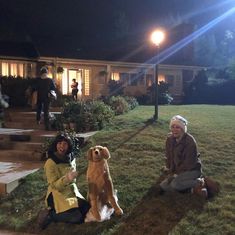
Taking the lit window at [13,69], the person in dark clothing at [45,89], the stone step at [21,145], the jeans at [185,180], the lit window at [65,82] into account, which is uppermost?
the lit window at [13,69]

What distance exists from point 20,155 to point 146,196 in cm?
408

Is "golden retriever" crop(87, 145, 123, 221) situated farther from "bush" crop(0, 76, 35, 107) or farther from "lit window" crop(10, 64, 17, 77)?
"lit window" crop(10, 64, 17, 77)

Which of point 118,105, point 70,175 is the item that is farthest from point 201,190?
point 118,105

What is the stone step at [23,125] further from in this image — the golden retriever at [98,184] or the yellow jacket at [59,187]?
the golden retriever at [98,184]

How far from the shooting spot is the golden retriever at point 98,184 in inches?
251

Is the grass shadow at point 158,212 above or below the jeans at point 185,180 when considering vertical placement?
below

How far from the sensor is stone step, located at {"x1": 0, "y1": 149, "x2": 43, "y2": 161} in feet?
32.4

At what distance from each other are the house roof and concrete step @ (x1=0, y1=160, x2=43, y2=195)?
16578mm

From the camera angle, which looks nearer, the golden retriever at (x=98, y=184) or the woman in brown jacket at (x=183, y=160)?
the golden retriever at (x=98, y=184)

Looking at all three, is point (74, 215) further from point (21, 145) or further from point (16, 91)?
point (16, 91)

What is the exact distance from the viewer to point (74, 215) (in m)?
6.41

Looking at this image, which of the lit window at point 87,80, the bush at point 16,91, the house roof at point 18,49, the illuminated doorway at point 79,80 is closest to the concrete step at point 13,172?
the bush at point 16,91

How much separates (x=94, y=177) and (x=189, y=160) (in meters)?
1.63

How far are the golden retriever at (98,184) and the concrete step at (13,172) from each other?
2104 mm
